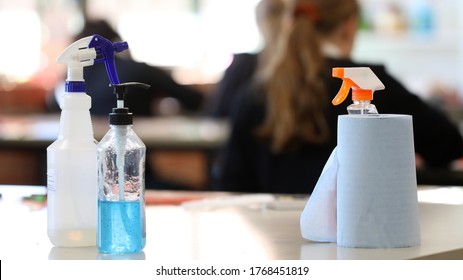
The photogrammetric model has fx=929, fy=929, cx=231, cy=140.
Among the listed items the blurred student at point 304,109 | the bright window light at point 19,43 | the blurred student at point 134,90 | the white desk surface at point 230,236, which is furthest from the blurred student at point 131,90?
the bright window light at point 19,43

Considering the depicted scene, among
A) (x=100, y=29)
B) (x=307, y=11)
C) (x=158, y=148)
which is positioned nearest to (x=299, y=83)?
(x=307, y=11)

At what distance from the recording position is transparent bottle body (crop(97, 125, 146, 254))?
1129mm

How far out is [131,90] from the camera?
377 cm

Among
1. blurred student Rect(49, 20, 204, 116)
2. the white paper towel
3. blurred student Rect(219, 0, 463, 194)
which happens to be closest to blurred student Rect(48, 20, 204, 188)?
blurred student Rect(49, 20, 204, 116)

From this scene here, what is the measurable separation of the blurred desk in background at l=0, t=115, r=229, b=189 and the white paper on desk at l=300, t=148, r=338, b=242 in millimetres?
2392

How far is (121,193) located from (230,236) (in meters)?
0.20

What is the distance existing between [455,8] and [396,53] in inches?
19.8

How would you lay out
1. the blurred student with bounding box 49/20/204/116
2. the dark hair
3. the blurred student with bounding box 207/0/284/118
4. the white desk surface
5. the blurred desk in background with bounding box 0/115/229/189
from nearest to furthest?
the white desk surface < the blurred student with bounding box 207/0/284/118 < the blurred desk in background with bounding box 0/115/229/189 < the blurred student with bounding box 49/20/204/116 < the dark hair

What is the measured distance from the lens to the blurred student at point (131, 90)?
13.1ft

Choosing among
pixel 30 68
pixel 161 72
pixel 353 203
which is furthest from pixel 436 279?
pixel 30 68

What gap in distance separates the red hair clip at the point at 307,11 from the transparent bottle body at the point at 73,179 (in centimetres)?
151

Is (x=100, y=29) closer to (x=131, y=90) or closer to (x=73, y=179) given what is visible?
(x=131, y=90)

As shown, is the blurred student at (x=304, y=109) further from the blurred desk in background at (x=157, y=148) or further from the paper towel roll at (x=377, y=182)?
the paper towel roll at (x=377, y=182)

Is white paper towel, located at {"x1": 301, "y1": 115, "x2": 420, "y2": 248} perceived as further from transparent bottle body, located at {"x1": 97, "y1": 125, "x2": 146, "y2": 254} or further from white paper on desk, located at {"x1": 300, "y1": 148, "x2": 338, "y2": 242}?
transparent bottle body, located at {"x1": 97, "y1": 125, "x2": 146, "y2": 254}
